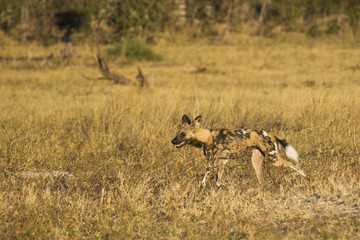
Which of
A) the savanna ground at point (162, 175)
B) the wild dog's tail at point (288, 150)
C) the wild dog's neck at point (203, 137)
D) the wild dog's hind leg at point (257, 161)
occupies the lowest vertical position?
the savanna ground at point (162, 175)

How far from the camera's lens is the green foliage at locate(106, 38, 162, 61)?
1794cm

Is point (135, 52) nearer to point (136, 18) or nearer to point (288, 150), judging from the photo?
point (136, 18)

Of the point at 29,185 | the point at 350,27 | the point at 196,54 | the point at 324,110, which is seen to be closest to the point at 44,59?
the point at 196,54

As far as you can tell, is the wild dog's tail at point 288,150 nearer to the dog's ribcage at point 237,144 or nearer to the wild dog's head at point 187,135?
the dog's ribcage at point 237,144

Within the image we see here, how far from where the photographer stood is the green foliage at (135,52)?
58.9 feet

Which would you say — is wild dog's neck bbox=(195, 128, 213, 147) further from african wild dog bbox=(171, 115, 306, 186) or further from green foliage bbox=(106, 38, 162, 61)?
green foliage bbox=(106, 38, 162, 61)

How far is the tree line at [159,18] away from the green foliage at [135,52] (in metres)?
3.93

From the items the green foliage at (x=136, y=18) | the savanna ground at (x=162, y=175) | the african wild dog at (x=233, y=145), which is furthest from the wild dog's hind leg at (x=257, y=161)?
the green foliage at (x=136, y=18)

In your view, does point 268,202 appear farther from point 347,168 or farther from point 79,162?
point 79,162

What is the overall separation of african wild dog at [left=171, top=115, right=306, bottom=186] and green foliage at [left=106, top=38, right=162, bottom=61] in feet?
44.5

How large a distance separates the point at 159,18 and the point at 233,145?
2091 cm

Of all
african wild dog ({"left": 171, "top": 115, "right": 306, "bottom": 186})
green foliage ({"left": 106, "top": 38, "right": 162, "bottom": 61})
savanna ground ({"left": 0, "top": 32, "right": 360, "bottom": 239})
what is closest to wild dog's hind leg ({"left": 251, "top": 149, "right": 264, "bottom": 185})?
african wild dog ({"left": 171, "top": 115, "right": 306, "bottom": 186})

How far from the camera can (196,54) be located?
19.2m

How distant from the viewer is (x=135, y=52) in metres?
18.1
